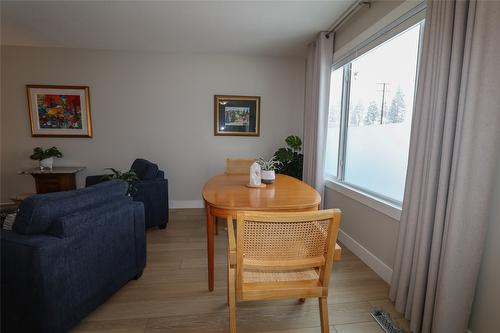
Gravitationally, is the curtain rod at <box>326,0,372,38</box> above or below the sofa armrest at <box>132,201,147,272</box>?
above

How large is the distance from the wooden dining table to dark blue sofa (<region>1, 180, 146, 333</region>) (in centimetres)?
67

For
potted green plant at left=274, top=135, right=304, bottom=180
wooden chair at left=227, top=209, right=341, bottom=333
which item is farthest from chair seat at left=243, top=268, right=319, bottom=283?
potted green plant at left=274, top=135, right=304, bottom=180

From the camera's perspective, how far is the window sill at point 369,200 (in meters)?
1.93

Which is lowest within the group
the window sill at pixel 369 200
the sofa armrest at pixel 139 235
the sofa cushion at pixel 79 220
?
the sofa armrest at pixel 139 235

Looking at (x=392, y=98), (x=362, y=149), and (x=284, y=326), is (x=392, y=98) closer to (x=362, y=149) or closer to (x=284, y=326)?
(x=362, y=149)

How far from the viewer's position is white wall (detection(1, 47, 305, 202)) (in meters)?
3.63

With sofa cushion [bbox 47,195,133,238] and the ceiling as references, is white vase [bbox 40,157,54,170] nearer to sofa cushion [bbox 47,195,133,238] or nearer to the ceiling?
the ceiling

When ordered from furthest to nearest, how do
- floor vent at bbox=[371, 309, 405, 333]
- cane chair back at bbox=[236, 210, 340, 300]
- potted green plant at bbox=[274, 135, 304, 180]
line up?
potted green plant at bbox=[274, 135, 304, 180]
floor vent at bbox=[371, 309, 405, 333]
cane chair back at bbox=[236, 210, 340, 300]

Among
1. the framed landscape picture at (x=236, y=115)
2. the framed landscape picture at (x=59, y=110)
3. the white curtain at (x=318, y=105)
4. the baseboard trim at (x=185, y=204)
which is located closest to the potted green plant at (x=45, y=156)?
the framed landscape picture at (x=59, y=110)

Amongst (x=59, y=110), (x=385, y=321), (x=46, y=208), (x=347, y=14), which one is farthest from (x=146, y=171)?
(x=347, y=14)

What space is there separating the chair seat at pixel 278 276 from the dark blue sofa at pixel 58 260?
1004 mm

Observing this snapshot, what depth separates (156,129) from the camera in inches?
152

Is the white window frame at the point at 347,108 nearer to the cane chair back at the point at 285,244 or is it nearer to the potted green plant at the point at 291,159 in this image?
the potted green plant at the point at 291,159

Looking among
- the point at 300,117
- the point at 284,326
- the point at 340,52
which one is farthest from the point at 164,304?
the point at 300,117
